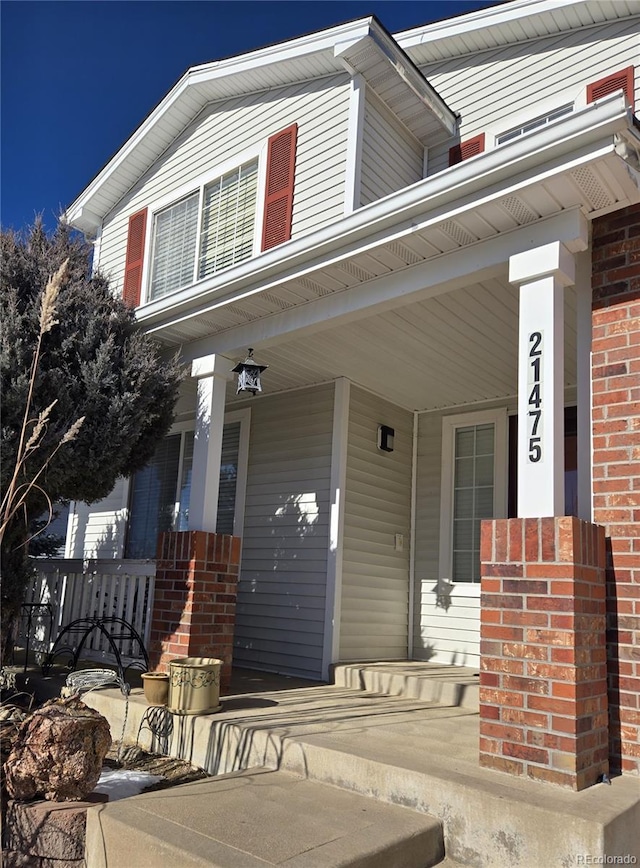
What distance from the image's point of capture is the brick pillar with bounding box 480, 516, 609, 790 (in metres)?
2.97

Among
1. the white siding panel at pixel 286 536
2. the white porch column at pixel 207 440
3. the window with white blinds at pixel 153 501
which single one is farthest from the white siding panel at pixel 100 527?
the white porch column at pixel 207 440

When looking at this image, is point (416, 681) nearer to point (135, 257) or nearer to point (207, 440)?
point (207, 440)

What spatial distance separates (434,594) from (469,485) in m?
1.08

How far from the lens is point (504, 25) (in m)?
6.52

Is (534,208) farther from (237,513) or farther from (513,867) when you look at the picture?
(237,513)

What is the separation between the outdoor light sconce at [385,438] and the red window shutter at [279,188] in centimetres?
198

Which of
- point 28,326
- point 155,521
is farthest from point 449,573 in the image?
point 28,326

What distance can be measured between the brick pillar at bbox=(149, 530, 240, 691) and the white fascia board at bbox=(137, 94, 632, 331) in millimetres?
1719

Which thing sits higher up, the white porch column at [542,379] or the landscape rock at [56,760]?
the white porch column at [542,379]

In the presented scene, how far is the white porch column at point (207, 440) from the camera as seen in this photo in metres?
5.17

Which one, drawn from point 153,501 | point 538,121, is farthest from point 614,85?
point 153,501

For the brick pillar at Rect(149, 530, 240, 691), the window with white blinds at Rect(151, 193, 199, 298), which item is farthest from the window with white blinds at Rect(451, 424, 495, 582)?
the window with white blinds at Rect(151, 193, 199, 298)

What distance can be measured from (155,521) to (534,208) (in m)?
5.49

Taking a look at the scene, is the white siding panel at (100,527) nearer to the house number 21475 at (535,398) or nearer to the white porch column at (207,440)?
the white porch column at (207,440)
